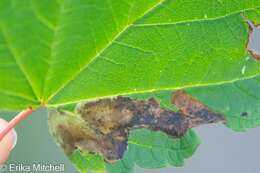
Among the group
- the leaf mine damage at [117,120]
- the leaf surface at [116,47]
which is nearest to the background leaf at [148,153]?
the leaf mine damage at [117,120]

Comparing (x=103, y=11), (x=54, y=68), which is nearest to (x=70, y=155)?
(x=54, y=68)

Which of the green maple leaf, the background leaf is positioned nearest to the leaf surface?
the green maple leaf

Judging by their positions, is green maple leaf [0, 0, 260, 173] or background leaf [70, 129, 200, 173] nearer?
green maple leaf [0, 0, 260, 173]

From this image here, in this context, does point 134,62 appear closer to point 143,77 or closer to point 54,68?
point 143,77

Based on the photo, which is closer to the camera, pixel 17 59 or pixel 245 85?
pixel 17 59

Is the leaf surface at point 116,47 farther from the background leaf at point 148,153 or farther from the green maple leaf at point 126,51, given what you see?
the background leaf at point 148,153

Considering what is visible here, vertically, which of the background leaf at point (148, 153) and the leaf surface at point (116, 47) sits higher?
the leaf surface at point (116, 47)

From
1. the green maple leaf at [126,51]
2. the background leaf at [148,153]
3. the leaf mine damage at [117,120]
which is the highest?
the green maple leaf at [126,51]

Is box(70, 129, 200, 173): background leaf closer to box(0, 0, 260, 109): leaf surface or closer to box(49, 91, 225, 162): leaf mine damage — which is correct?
box(49, 91, 225, 162): leaf mine damage
